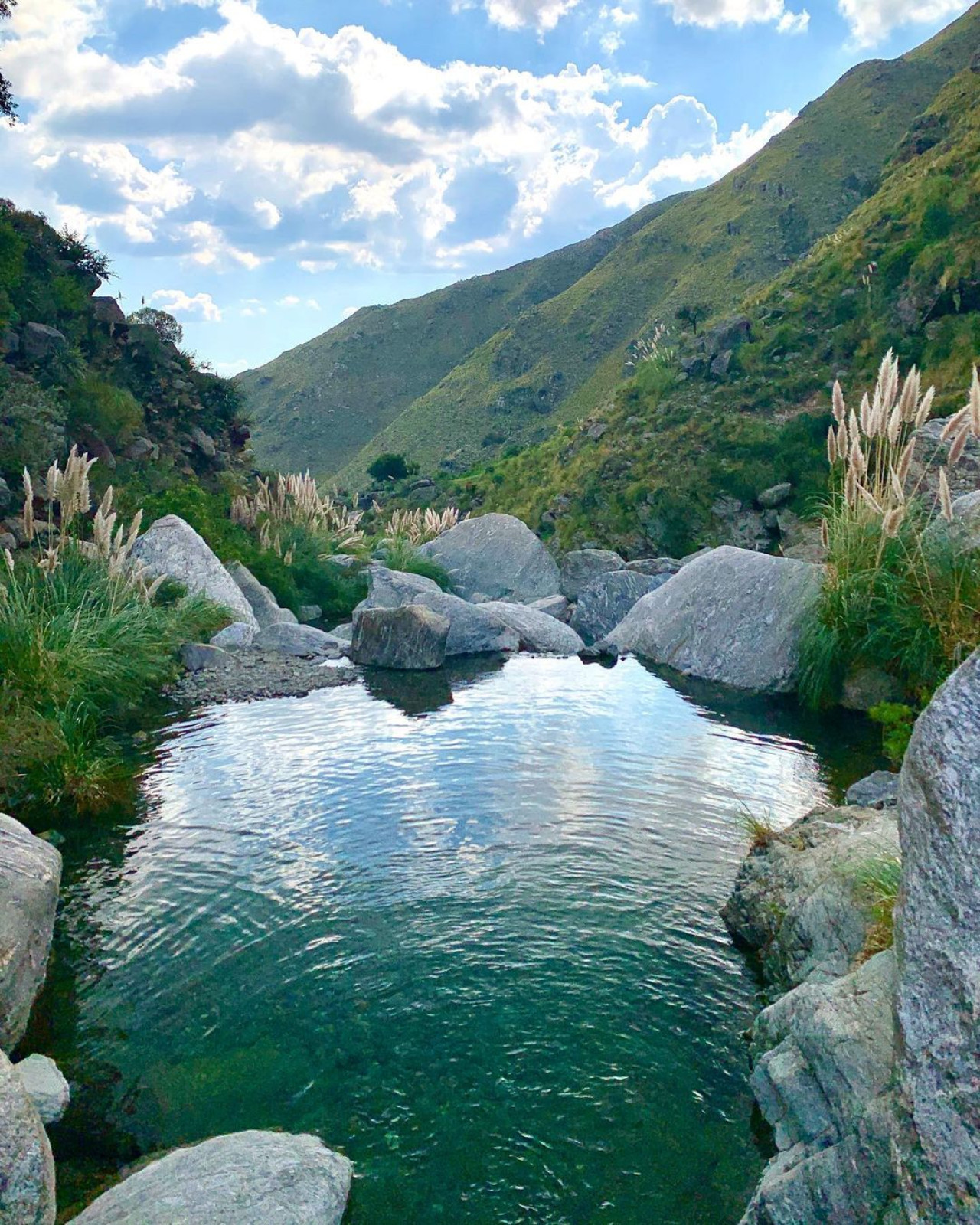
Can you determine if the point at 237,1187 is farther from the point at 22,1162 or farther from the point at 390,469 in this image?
the point at 390,469

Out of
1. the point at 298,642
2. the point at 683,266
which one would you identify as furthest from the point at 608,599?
the point at 683,266

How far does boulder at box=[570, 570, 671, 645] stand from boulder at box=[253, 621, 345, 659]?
5.23 meters

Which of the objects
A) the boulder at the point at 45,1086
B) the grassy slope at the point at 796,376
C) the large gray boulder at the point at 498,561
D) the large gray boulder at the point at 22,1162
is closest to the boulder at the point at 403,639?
the large gray boulder at the point at 498,561

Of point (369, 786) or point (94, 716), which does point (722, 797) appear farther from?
point (94, 716)

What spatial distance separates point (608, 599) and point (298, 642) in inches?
259

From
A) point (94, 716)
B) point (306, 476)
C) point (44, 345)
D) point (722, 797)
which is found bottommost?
point (722, 797)

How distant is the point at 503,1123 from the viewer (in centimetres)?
397

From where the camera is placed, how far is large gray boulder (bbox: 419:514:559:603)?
22.5 metres

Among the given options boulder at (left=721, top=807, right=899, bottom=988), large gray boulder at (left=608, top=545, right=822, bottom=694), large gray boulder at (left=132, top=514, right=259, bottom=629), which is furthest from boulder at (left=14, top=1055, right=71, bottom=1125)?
large gray boulder at (left=132, top=514, right=259, bottom=629)

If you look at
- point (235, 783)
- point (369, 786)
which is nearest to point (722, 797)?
point (369, 786)

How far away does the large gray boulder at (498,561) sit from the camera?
22.5 m

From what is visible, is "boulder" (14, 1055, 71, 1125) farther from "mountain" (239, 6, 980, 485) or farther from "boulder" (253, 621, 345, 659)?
"mountain" (239, 6, 980, 485)

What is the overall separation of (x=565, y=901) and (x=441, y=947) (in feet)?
3.18

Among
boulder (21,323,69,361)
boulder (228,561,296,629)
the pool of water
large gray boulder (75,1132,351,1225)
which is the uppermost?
boulder (21,323,69,361)
